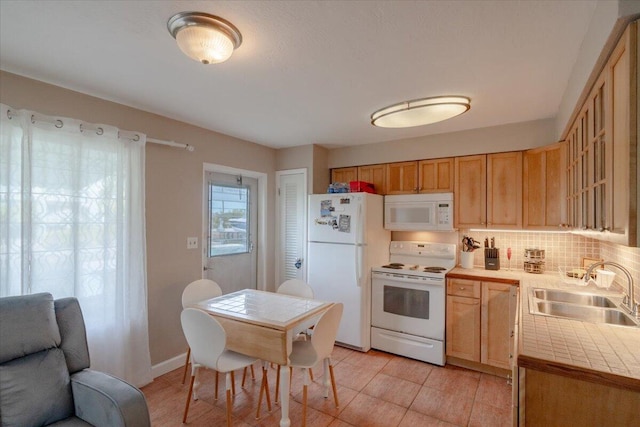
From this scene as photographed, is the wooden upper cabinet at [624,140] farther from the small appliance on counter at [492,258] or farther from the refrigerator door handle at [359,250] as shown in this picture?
the refrigerator door handle at [359,250]

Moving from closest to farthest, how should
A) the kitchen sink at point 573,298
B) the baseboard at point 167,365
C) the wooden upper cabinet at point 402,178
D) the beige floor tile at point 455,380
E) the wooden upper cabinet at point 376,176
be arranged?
the kitchen sink at point 573,298, the beige floor tile at point 455,380, the baseboard at point 167,365, the wooden upper cabinet at point 402,178, the wooden upper cabinet at point 376,176

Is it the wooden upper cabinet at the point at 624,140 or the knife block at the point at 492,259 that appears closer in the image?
the wooden upper cabinet at the point at 624,140

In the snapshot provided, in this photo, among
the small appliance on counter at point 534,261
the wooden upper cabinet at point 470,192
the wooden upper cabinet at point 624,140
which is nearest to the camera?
the wooden upper cabinet at point 624,140

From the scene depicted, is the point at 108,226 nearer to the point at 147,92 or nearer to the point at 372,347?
the point at 147,92

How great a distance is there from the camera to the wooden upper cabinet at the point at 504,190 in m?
3.04

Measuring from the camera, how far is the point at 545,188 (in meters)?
2.87

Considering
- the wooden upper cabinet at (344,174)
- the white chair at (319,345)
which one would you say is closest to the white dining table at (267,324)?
the white chair at (319,345)

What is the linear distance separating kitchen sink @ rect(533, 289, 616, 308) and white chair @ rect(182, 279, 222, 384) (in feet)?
8.98

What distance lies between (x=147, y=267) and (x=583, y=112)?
3482 mm

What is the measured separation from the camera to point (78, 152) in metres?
2.27

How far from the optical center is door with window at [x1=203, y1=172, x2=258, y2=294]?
3457mm

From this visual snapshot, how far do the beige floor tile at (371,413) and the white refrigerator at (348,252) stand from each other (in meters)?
0.93

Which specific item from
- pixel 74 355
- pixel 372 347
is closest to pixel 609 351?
pixel 372 347

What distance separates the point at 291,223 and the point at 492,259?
243cm
